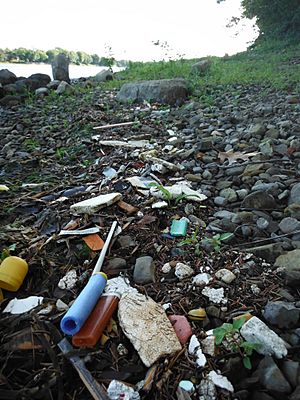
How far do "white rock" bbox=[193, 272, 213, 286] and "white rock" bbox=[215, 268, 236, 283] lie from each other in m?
0.04

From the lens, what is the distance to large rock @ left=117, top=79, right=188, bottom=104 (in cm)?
479

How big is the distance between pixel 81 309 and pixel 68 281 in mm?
285

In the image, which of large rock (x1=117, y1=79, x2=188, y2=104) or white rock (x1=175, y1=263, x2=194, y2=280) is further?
large rock (x1=117, y1=79, x2=188, y2=104)

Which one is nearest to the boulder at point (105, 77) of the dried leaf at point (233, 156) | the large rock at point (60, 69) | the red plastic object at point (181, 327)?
the large rock at point (60, 69)

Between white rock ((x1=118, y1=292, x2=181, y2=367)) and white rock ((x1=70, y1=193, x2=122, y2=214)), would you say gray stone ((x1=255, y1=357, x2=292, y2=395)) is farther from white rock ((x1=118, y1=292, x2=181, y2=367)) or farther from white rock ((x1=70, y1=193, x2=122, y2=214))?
white rock ((x1=70, y1=193, x2=122, y2=214))

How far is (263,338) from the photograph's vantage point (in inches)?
38.6

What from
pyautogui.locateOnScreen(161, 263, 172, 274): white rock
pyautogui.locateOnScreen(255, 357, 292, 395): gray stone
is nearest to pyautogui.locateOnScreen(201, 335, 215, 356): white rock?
pyautogui.locateOnScreen(255, 357, 292, 395): gray stone

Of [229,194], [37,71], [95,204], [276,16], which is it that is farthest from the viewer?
[276,16]

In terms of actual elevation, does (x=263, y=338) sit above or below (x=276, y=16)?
below

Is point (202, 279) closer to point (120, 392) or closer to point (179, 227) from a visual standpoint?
point (179, 227)

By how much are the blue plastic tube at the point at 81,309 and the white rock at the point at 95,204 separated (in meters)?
0.60

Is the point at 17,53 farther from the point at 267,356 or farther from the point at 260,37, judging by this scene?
the point at 267,356

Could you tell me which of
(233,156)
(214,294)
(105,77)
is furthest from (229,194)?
(105,77)

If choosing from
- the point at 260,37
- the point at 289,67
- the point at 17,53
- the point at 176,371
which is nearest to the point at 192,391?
the point at 176,371
